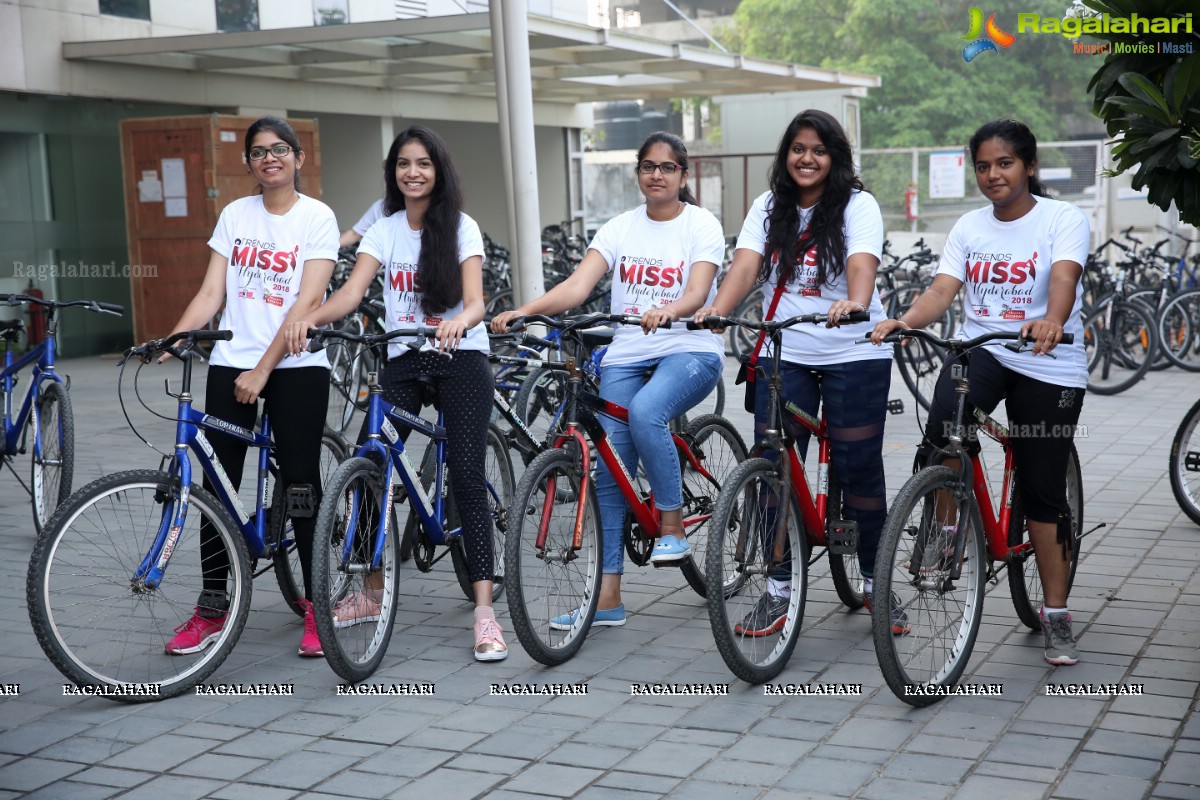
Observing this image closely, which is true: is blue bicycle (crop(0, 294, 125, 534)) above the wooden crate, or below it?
below

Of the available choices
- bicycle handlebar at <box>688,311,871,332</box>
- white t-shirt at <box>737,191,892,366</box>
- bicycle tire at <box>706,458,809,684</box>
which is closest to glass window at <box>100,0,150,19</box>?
white t-shirt at <box>737,191,892,366</box>

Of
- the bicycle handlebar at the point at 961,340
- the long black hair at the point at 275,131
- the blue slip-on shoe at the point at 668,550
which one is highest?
the long black hair at the point at 275,131

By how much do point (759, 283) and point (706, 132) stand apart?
5225cm

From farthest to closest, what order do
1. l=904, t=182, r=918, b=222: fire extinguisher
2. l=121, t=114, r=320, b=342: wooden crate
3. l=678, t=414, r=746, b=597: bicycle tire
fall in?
l=904, t=182, r=918, b=222: fire extinguisher
l=121, t=114, r=320, b=342: wooden crate
l=678, t=414, r=746, b=597: bicycle tire

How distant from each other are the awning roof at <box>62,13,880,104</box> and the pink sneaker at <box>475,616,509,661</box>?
890 centimetres

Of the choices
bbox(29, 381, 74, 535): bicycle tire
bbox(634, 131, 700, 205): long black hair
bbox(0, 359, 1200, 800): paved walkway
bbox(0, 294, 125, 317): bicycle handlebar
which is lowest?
bbox(0, 359, 1200, 800): paved walkway

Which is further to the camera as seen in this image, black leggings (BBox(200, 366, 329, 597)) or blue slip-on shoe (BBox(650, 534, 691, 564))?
blue slip-on shoe (BBox(650, 534, 691, 564))

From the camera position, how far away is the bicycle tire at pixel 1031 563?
471cm

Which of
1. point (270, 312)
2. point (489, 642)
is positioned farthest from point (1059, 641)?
point (270, 312)

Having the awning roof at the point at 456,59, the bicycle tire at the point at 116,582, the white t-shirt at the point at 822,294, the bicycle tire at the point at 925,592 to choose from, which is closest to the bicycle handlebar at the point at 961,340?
the white t-shirt at the point at 822,294

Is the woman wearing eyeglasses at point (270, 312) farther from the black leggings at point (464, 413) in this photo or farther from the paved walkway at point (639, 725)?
the paved walkway at point (639, 725)

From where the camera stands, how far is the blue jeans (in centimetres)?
483

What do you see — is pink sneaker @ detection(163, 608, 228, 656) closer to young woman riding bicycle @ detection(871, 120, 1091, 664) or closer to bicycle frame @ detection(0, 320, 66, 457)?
bicycle frame @ detection(0, 320, 66, 457)

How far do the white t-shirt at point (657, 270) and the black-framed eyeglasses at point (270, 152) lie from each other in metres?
1.15
